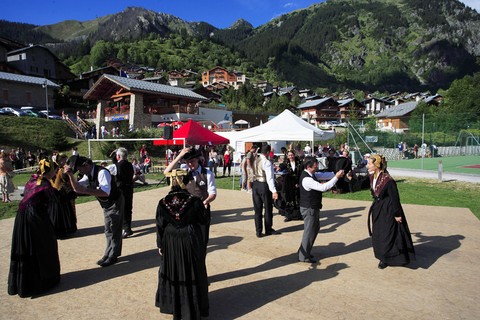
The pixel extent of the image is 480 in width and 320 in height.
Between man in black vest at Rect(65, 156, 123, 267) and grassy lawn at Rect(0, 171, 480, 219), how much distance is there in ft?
18.5

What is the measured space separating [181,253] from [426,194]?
35.8 ft

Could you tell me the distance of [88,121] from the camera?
121ft

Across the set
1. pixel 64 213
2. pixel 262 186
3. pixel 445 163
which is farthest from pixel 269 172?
pixel 445 163

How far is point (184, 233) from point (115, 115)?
109 feet

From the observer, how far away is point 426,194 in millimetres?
11688

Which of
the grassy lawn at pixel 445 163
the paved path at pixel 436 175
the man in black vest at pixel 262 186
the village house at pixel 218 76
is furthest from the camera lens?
the village house at pixel 218 76

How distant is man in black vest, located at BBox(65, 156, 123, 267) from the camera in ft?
16.6

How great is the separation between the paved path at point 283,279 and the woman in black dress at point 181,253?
40 cm

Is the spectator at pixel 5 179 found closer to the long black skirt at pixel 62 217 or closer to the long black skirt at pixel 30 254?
the long black skirt at pixel 62 217

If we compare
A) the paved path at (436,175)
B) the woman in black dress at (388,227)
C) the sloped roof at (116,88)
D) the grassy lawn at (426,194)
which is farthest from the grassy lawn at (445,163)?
the sloped roof at (116,88)

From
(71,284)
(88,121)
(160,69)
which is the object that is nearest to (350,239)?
(71,284)

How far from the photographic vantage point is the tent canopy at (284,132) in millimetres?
12320

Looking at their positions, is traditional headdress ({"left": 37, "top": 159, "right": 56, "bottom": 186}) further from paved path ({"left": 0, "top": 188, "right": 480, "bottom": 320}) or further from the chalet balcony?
the chalet balcony

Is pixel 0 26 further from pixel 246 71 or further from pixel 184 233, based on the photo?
pixel 184 233
